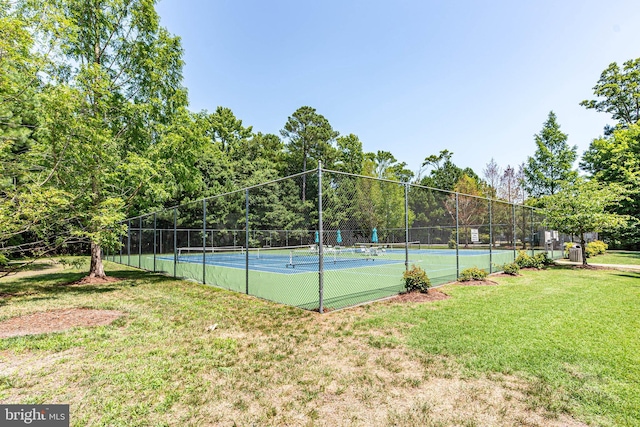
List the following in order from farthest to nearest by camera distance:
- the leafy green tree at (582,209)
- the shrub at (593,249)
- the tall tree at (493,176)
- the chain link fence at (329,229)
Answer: the tall tree at (493,176)
the chain link fence at (329,229)
the shrub at (593,249)
the leafy green tree at (582,209)

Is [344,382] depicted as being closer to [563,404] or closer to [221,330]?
[563,404]

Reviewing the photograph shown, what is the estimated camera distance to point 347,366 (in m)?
3.39

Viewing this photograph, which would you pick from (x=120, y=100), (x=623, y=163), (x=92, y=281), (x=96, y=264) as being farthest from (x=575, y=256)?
(x=120, y=100)

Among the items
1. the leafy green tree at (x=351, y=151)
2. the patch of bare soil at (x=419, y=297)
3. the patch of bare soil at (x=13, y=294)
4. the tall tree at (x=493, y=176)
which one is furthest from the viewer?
the leafy green tree at (x=351, y=151)

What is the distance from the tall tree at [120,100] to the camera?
7.64 m

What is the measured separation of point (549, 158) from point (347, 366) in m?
38.6

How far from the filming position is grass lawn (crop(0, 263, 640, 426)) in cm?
246

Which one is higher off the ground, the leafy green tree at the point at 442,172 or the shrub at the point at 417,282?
the leafy green tree at the point at 442,172

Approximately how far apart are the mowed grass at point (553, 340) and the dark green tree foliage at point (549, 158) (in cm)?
3046

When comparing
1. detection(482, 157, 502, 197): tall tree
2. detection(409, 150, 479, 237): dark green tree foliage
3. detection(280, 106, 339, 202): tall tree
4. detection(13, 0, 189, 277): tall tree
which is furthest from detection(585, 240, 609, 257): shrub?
detection(280, 106, 339, 202): tall tree

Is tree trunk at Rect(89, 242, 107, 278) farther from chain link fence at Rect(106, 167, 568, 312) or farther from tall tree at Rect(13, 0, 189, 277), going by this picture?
chain link fence at Rect(106, 167, 568, 312)

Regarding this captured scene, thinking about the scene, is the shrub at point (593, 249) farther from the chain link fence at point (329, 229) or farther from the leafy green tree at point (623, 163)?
the leafy green tree at point (623, 163)

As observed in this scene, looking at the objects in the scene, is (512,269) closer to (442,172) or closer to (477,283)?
(477,283)

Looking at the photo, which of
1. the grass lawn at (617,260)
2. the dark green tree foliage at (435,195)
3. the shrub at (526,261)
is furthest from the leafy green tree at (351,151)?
the shrub at (526,261)
